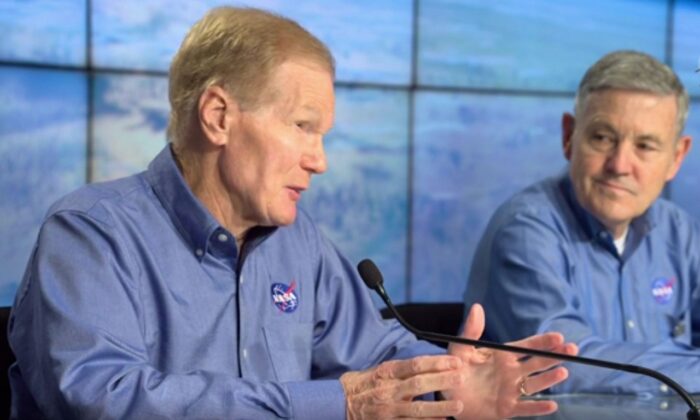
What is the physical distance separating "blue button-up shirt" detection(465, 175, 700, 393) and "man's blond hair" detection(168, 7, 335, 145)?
77 cm

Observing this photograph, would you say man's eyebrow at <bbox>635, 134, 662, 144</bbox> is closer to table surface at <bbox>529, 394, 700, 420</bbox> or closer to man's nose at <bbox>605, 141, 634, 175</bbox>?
man's nose at <bbox>605, 141, 634, 175</bbox>

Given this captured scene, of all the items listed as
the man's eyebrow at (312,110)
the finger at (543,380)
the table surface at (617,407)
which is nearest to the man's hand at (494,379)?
the finger at (543,380)

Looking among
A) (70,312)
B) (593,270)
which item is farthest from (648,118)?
(70,312)

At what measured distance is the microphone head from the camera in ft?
6.50

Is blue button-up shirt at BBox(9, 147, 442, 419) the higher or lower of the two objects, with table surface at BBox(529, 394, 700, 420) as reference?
higher

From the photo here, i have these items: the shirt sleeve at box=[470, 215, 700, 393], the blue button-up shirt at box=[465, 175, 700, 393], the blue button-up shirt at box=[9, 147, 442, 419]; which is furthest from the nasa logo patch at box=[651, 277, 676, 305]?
the blue button-up shirt at box=[9, 147, 442, 419]

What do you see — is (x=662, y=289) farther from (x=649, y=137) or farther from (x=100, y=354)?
(x=100, y=354)

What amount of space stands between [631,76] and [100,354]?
149cm

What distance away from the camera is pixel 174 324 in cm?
203

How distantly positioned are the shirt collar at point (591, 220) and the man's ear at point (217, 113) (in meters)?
1.05

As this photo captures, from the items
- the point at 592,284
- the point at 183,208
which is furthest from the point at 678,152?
the point at 183,208

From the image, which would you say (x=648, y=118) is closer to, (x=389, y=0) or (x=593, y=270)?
(x=593, y=270)

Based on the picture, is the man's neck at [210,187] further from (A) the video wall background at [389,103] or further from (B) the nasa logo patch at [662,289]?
(A) the video wall background at [389,103]

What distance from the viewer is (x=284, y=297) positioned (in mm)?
2264
